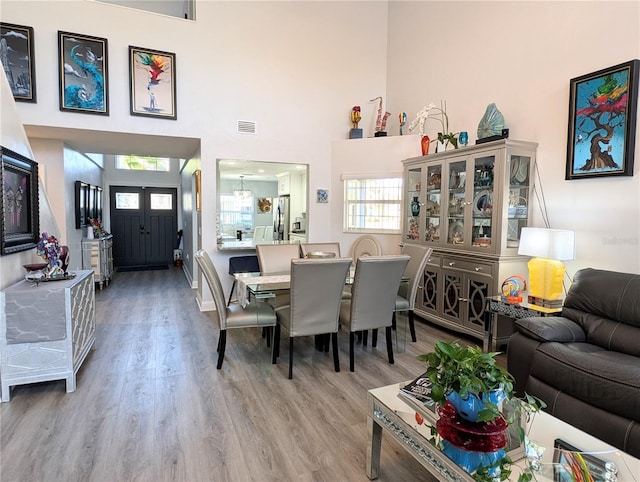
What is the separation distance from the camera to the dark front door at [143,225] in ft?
29.2

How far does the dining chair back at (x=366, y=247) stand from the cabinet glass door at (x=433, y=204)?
0.90 m

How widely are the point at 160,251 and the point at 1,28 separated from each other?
5.98m

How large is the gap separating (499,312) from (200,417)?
8.66 feet

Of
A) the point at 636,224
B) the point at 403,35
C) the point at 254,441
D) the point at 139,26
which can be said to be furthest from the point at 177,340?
the point at 403,35

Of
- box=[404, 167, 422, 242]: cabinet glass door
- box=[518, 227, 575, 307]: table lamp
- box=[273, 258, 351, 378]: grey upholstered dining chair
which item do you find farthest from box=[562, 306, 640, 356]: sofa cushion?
box=[404, 167, 422, 242]: cabinet glass door

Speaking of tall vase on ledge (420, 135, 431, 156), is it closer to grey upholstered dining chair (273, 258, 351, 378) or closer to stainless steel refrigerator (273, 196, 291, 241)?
grey upholstered dining chair (273, 258, 351, 378)

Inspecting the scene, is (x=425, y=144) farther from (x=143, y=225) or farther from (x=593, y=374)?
(x=143, y=225)

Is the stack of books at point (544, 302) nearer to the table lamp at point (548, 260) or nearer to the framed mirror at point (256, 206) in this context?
the table lamp at point (548, 260)

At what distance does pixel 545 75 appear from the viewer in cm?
354

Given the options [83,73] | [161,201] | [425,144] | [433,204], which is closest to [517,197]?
[433,204]

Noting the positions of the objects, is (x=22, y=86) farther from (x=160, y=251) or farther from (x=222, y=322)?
(x=160, y=251)

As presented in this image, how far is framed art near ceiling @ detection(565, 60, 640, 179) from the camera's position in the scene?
9.29 ft

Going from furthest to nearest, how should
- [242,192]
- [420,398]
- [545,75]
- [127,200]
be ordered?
[242,192], [127,200], [545,75], [420,398]

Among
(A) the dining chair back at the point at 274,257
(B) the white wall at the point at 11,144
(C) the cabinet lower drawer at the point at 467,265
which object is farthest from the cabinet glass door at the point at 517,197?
(B) the white wall at the point at 11,144
